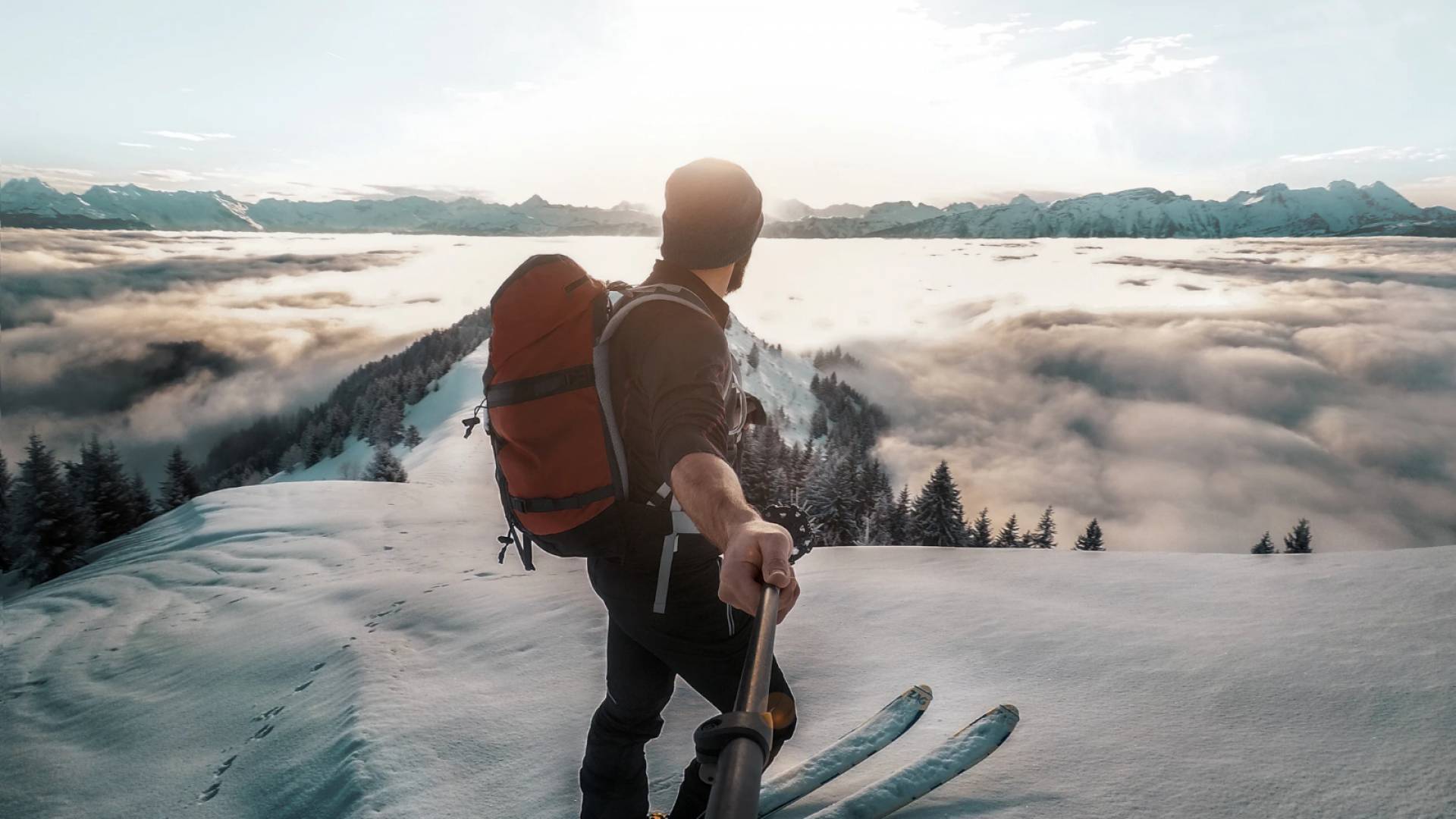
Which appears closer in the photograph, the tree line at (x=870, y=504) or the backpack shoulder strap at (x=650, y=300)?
the backpack shoulder strap at (x=650, y=300)

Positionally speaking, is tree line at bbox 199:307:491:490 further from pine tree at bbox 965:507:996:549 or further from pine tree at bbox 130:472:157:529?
pine tree at bbox 965:507:996:549

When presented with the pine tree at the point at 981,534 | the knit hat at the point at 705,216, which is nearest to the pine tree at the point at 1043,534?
the pine tree at the point at 981,534

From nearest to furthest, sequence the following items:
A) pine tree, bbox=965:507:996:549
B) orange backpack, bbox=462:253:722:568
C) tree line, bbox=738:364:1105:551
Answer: orange backpack, bbox=462:253:722:568
tree line, bbox=738:364:1105:551
pine tree, bbox=965:507:996:549

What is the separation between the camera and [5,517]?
38.6m

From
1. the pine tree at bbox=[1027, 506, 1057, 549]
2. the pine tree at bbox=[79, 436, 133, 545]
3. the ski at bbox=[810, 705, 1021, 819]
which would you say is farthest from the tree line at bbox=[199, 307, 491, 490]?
the ski at bbox=[810, 705, 1021, 819]

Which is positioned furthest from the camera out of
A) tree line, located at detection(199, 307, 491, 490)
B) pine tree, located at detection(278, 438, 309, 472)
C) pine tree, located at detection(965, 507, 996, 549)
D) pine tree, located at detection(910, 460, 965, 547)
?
pine tree, located at detection(278, 438, 309, 472)

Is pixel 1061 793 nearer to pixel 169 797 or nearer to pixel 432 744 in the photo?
pixel 432 744

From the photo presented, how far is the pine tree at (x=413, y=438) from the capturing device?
8347 centimetres

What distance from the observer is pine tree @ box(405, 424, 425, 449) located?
8347cm

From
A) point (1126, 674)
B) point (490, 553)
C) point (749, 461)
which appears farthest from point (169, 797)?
point (749, 461)

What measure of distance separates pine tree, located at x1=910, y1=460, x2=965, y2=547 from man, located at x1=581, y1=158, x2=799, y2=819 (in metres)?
33.3

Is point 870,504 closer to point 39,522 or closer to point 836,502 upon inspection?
point 836,502

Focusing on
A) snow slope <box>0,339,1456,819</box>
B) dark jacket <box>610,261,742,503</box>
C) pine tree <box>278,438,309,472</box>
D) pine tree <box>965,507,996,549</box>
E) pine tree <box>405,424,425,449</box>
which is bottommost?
pine tree <box>278,438,309,472</box>

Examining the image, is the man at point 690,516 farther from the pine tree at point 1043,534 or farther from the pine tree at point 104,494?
the pine tree at point 104,494
